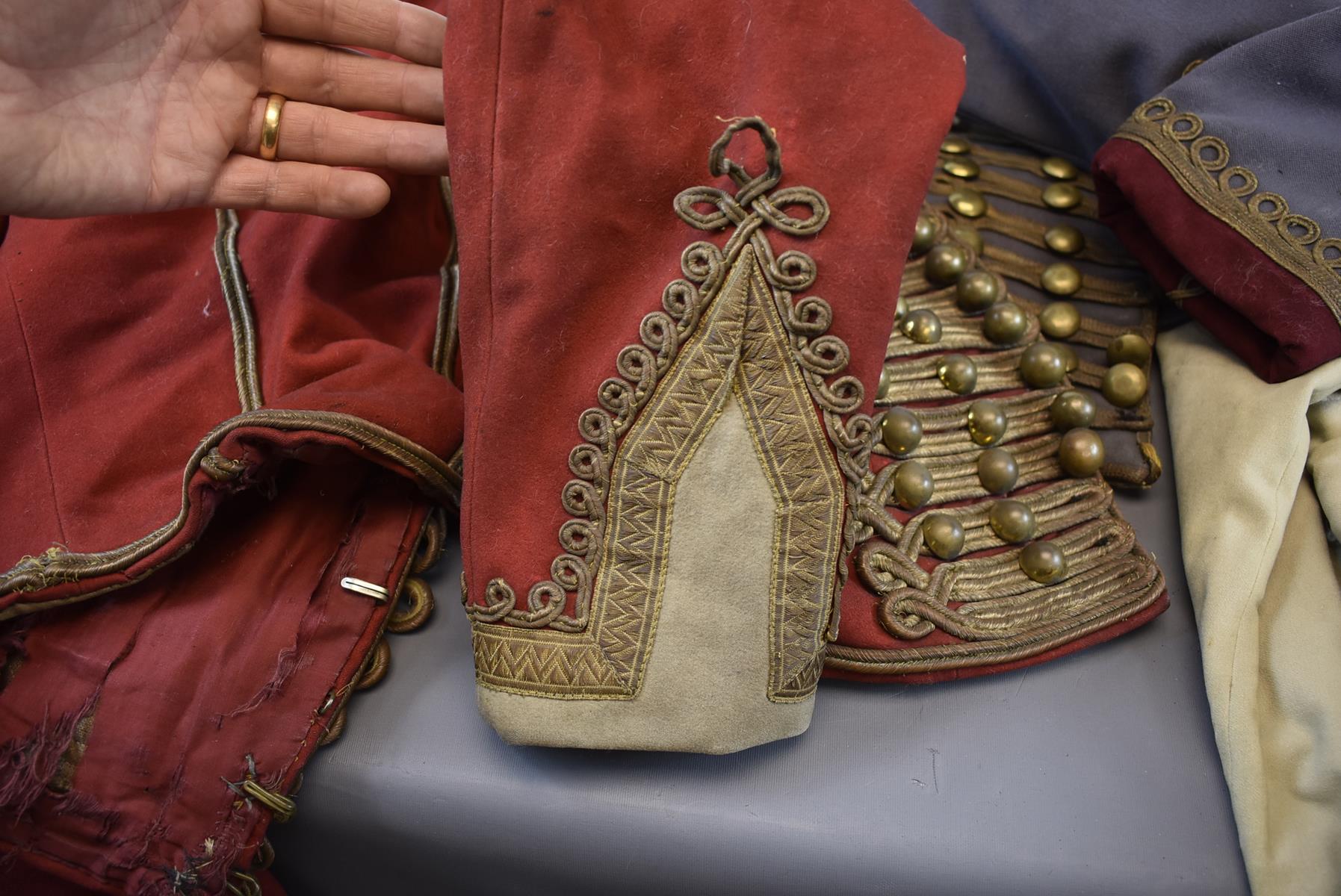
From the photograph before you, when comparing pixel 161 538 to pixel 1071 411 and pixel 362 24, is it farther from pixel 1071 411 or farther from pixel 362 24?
pixel 1071 411

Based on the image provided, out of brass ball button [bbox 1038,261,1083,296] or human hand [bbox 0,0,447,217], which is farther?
brass ball button [bbox 1038,261,1083,296]

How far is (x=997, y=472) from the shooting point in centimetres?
78

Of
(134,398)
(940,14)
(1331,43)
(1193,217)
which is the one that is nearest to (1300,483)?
(1193,217)

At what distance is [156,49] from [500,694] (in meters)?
0.64

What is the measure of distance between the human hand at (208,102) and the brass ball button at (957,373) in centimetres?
49

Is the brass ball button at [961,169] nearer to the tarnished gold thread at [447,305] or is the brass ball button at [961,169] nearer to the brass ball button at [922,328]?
the brass ball button at [922,328]

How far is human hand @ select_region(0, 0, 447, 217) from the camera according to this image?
737 mm

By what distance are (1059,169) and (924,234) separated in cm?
22

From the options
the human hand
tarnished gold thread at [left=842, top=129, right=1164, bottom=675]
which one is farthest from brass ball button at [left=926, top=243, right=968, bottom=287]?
the human hand

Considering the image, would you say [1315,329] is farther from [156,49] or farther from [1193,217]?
[156,49]

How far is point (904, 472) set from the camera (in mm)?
763

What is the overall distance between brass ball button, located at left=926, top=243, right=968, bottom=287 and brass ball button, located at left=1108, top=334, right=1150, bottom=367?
16 centimetres

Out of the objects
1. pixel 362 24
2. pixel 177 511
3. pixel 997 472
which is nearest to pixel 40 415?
pixel 177 511

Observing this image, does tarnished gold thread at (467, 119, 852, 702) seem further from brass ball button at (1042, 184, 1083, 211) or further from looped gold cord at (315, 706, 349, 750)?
brass ball button at (1042, 184, 1083, 211)
